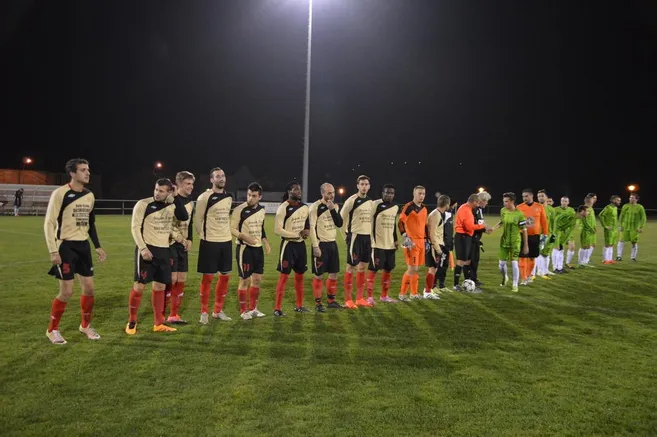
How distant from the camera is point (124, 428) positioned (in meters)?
4.10

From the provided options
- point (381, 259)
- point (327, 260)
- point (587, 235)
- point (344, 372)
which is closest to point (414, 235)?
point (381, 259)

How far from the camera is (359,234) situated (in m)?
9.16

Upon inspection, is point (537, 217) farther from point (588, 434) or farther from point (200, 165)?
point (200, 165)

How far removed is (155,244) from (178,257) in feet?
2.36

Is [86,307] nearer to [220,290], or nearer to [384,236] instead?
[220,290]

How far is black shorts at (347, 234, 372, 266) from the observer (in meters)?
9.13

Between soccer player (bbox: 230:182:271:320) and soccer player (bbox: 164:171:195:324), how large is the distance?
724mm

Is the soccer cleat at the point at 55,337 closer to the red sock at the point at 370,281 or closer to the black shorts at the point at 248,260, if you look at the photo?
the black shorts at the point at 248,260

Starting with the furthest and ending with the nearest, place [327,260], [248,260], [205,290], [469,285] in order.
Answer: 1. [469,285]
2. [327,260]
3. [248,260]
4. [205,290]

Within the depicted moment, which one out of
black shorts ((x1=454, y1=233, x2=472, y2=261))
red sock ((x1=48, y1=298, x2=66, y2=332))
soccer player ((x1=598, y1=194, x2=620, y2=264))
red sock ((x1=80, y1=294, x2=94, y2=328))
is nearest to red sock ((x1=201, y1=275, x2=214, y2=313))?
red sock ((x1=80, y1=294, x2=94, y2=328))

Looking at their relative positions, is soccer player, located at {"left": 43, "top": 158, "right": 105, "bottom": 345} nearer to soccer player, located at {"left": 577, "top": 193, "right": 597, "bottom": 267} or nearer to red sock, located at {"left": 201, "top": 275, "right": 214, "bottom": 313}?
red sock, located at {"left": 201, "top": 275, "right": 214, "bottom": 313}

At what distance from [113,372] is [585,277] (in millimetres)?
11389

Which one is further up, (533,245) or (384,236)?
(384,236)

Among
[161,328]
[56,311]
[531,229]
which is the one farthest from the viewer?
[531,229]
